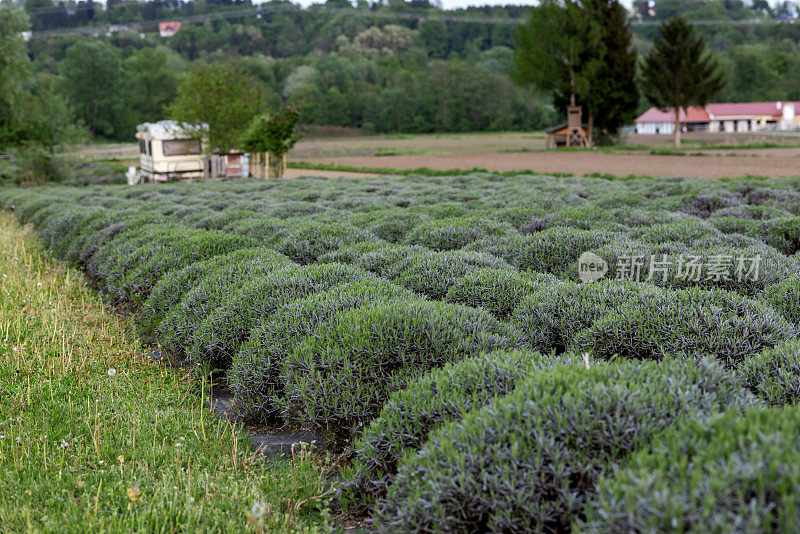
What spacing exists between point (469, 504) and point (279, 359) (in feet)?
8.35

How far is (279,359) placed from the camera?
501 cm

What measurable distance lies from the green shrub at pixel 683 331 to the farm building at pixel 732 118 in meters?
99.2

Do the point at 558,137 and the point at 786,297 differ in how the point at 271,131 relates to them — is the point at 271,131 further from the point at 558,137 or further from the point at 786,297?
the point at 558,137

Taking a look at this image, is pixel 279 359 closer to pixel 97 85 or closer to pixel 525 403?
pixel 525 403

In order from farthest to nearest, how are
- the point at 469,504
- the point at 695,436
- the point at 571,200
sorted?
the point at 571,200, the point at 469,504, the point at 695,436

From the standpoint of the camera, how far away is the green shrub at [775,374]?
12.2 feet

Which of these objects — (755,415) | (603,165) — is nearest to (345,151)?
(603,165)

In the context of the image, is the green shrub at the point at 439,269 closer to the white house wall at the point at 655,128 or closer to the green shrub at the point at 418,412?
the green shrub at the point at 418,412

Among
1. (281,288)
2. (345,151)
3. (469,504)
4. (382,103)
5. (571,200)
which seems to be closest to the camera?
(469,504)

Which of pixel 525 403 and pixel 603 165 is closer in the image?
pixel 525 403

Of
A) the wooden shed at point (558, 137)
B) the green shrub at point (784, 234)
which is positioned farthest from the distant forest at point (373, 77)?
the green shrub at point (784, 234)

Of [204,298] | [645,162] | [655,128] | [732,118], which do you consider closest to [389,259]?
[204,298]

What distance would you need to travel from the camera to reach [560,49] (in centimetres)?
5709

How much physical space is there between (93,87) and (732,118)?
343ft
